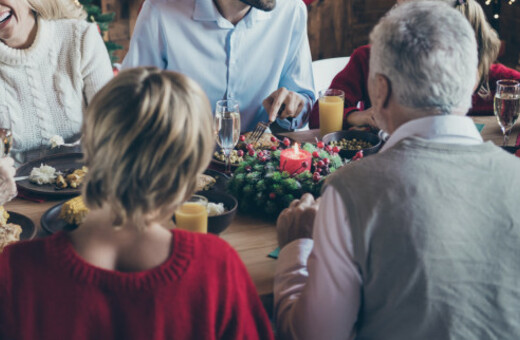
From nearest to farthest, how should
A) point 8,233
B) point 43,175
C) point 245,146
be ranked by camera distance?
point 8,233
point 43,175
point 245,146

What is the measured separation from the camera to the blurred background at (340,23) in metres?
4.55

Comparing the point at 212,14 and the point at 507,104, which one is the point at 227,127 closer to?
the point at 212,14

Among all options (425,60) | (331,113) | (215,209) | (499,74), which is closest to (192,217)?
(215,209)

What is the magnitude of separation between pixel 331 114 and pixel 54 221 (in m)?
1.06

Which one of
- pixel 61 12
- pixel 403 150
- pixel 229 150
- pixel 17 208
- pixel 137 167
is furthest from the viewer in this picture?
pixel 61 12

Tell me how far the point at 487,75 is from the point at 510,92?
0.40 metres

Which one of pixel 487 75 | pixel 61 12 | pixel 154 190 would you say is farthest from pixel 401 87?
pixel 61 12

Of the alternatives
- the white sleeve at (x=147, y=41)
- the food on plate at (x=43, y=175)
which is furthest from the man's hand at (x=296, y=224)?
the white sleeve at (x=147, y=41)

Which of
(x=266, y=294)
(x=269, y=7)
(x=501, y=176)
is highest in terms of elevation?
(x=269, y=7)

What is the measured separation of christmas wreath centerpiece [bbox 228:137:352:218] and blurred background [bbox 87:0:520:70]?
10.8 ft

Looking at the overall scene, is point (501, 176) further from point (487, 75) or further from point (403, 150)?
point (487, 75)

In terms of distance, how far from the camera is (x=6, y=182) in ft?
4.61

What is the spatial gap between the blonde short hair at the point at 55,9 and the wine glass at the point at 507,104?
1651mm

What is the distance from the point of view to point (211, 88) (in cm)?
246
